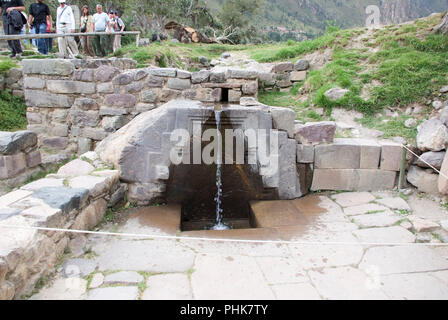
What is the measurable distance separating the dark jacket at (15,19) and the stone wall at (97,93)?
10.4 ft

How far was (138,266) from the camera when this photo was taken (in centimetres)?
280

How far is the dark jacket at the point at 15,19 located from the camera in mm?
7566

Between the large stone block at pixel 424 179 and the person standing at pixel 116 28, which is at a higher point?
the person standing at pixel 116 28

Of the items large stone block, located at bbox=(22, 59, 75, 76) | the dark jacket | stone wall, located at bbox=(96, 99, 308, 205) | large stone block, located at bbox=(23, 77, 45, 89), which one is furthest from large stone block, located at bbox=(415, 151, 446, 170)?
the dark jacket

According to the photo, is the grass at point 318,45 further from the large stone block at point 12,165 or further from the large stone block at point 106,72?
the large stone block at point 12,165

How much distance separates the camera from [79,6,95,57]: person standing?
9.31 metres

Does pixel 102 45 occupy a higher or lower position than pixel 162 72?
higher

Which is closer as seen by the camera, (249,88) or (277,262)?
(277,262)

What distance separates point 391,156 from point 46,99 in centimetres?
568

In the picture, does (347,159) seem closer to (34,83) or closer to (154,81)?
Result: (154,81)

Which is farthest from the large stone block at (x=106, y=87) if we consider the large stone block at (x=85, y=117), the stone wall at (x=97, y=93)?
the large stone block at (x=85, y=117)

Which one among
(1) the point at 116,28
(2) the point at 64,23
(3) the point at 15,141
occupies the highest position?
(1) the point at 116,28

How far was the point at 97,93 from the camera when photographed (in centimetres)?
552

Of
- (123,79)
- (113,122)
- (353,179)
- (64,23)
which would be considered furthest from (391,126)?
(64,23)
